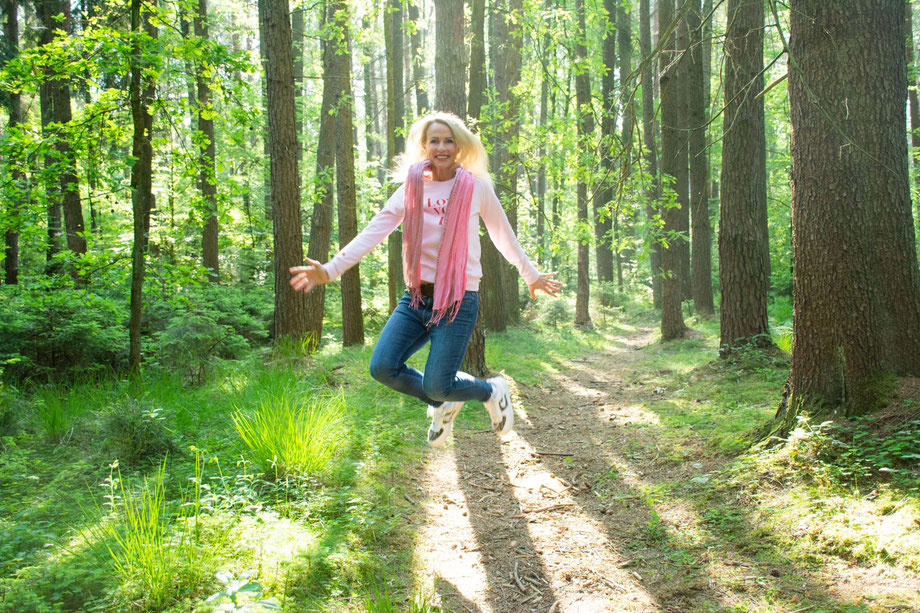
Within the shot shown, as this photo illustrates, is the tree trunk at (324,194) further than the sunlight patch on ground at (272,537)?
Yes

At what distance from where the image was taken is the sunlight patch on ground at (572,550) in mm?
3223

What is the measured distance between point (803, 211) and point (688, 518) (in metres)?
2.47

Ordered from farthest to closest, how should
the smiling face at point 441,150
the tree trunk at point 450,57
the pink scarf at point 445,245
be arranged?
the tree trunk at point 450,57 < the smiling face at point 441,150 < the pink scarf at point 445,245

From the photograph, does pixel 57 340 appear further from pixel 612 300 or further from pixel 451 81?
pixel 612 300

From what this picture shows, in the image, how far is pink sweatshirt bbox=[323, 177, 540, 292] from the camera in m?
4.02

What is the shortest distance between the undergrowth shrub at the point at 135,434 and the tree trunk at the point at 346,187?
6491 mm

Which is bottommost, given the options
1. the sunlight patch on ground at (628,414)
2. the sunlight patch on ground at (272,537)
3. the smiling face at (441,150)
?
the sunlight patch on ground at (628,414)

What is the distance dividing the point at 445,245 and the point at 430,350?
0.73 metres

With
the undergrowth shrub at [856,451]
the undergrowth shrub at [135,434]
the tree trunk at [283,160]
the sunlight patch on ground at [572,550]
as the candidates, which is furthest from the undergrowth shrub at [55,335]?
the undergrowth shrub at [856,451]

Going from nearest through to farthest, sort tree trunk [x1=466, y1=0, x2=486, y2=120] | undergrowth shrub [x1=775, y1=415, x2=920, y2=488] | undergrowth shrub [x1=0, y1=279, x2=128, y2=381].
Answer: undergrowth shrub [x1=775, y1=415, x2=920, y2=488] < undergrowth shrub [x1=0, y1=279, x2=128, y2=381] < tree trunk [x1=466, y1=0, x2=486, y2=120]

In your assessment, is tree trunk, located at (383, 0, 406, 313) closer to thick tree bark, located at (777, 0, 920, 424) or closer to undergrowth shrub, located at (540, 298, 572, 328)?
thick tree bark, located at (777, 0, 920, 424)

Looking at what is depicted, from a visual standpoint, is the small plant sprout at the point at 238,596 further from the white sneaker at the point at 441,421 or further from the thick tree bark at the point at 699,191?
the thick tree bark at the point at 699,191

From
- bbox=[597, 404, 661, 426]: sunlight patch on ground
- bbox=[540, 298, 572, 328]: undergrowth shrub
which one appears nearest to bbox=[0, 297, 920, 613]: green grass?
bbox=[597, 404, 661, 426]: sunlight patch on ground

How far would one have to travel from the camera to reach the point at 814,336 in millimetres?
4422
